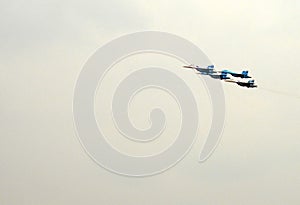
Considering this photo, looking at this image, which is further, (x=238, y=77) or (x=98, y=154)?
(x=98, y=154)

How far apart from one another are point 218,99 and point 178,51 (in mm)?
2053

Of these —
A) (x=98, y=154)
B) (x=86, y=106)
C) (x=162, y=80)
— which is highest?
(x=162, y=80)

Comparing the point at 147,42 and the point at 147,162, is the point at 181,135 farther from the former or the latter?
the point at 147,42

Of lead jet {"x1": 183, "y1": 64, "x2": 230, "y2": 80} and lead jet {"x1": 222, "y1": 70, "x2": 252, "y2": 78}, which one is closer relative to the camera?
lead jet {"x1": 222, "y1": 70, "x2": 252, "y2": 78}

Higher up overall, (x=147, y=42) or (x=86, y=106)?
(x=147, y=42)

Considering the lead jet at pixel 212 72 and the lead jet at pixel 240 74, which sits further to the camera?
the lead jet at pixel 212 72

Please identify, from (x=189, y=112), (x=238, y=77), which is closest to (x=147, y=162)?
(x=189, y=112)

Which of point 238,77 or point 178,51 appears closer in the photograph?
point 238,77

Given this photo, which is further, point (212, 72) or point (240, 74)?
point (212, 72)

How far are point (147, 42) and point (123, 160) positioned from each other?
4172mm

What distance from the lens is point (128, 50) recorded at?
1627 cm

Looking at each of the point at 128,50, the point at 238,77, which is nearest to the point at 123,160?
the point at 128,50

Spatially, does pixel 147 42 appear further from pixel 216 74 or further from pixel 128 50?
pixel 216 74

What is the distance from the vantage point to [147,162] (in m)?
16.7
